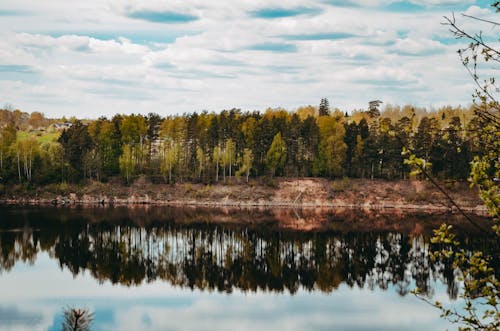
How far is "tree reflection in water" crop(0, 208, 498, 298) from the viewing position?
44625 mm

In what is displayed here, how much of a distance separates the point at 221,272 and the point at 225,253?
7976 mm

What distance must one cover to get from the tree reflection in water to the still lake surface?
0.12m

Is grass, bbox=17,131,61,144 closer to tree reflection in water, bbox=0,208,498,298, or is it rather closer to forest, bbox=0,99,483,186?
forest, bbox=0,99,483,186

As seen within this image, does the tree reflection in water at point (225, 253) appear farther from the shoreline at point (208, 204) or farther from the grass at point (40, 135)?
the grass at point (40, 135)

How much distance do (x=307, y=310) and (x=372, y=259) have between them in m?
18.1

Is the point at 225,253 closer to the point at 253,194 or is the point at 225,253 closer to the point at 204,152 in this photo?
the point at 253,194

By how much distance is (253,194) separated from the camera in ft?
325

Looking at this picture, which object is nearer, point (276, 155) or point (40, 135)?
point (276, 155)

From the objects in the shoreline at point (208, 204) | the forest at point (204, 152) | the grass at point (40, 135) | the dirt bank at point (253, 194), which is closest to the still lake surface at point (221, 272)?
the shoreline at point (208, 204)

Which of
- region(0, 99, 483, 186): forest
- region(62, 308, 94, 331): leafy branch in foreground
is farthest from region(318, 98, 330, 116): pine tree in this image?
region(62, 308, 94, 331): leafy branch in foreground

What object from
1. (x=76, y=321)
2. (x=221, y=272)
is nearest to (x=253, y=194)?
(x=221, y=272)

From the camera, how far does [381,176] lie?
105m

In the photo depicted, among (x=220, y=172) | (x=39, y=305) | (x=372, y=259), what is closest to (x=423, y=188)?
(x=220, y=172)

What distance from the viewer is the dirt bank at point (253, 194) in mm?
96625
